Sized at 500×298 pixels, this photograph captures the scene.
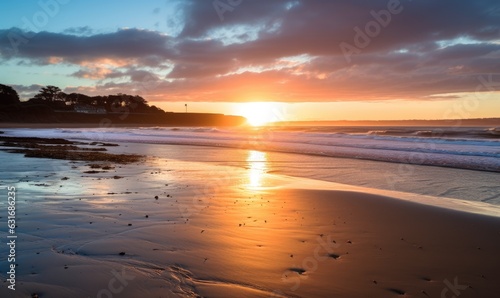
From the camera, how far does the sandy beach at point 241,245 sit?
14.3 feet

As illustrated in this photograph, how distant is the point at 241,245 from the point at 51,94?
15836 cm

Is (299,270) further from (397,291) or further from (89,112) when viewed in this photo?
(89,112)

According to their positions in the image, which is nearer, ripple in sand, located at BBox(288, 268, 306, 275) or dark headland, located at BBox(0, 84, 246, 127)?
ripple in sand, located at BBox(288, 268, 306, 275)

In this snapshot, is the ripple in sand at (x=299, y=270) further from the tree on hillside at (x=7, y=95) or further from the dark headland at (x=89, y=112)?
the tree on hillside at (x=7, y=95)

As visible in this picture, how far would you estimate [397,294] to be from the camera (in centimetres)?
431

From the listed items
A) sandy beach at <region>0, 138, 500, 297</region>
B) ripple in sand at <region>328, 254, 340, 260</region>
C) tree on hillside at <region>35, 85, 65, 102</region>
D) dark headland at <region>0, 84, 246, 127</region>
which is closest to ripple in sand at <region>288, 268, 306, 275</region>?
sandy beach at <region>0, 138, 500, 297</region>

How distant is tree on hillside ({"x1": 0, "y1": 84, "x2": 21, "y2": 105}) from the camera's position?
106938mm

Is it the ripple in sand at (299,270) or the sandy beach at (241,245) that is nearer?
the sandy beach at (241,245)

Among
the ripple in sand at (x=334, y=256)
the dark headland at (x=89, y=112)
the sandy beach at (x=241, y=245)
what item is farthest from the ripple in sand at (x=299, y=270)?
the dark headland at (x=89, y=112)

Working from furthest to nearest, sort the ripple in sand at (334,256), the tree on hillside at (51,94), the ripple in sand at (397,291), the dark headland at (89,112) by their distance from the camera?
the tree on hillside at (51,94), the dark headland at (89,112), the ripple in sand at (334,256), the ripple in sand at (397,291)

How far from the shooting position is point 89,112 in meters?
132

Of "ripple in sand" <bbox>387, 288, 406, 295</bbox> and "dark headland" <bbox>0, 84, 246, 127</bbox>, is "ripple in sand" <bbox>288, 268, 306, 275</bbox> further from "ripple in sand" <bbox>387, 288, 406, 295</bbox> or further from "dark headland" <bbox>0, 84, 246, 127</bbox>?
"dark headland" <bbox>0, 84, 246, 127</bbox>

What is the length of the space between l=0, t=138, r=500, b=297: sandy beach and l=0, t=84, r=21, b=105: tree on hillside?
118 meters

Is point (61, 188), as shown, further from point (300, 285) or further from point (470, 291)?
point (470, 291)
